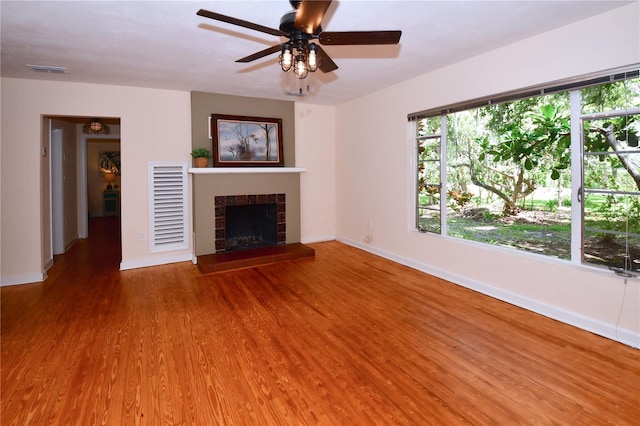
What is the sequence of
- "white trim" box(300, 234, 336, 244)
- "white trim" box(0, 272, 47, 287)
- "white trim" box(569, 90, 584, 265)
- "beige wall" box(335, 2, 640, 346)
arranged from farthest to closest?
"white trim" box(300, 234, 336, 244), "white trim" box(0, 272, 47, 287), "white trim" box(569, 90, 584, 265), "beige wall" box(335, 2, 640, 346)

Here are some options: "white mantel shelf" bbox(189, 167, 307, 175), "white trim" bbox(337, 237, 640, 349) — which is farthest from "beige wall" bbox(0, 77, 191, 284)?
"white trim" bbox(337, 237, 640, 349)

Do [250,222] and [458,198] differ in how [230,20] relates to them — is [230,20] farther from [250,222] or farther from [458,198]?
[250,222]

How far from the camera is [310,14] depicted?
6.05 ft

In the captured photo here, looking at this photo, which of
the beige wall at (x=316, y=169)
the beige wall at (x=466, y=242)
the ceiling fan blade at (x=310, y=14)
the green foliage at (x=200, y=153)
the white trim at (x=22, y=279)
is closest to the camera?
the ceiling fan blade at (x=310, y=14)

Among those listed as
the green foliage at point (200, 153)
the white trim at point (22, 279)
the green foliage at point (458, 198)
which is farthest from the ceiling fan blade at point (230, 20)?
the white trim at point (22, 279)

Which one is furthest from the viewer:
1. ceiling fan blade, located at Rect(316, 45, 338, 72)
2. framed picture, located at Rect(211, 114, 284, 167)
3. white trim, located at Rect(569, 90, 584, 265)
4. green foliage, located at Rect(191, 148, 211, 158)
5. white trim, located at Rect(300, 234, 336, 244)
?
white trim, located at Rect(300, 234, 336, 244)

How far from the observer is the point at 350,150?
5.95 m

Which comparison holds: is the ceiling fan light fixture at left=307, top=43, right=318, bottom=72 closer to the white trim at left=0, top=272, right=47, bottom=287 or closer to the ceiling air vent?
the ceiling air vent

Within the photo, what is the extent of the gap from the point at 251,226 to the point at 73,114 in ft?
9.58

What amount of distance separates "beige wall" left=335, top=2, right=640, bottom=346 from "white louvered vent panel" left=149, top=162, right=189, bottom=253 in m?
2.73

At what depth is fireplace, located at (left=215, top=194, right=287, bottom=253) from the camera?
206 inches

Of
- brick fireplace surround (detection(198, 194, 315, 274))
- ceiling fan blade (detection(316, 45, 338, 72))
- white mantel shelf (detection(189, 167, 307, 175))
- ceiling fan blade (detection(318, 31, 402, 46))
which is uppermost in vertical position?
ceiling fan blade (detection(316, 45, 338, 72))

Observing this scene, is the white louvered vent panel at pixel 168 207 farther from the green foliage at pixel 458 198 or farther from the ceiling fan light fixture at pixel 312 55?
the green foliage at pixel 458 198

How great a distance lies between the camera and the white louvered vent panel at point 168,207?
194 inches
